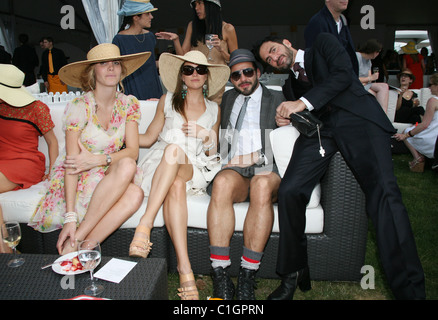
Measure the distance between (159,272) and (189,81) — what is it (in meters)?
1.55

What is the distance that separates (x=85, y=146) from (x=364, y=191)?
6.20 ft

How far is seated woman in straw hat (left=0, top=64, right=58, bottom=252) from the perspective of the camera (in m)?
2.55

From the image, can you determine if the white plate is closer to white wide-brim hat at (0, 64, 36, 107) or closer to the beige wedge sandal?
the beige wedge sandal

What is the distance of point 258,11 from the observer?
1186 cm

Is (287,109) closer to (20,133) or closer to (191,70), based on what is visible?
(191,70)

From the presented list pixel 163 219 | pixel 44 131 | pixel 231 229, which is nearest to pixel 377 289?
pixel 231 229

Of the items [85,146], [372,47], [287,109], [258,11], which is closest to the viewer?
[287,109]

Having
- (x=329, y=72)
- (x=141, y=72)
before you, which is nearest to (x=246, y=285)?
(x=329, y=72)

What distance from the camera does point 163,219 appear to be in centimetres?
228

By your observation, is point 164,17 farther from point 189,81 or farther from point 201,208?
point 201,208

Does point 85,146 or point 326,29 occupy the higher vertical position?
point 326,29

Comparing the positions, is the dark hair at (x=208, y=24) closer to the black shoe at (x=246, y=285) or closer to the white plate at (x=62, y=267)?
the black shoe at (x=246, y=285)

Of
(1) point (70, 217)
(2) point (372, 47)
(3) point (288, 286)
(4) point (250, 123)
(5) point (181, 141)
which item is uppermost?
Result: (2) point (372, 47)

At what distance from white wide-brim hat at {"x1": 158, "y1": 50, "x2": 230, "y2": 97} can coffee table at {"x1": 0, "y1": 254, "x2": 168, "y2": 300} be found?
158 centimetres
